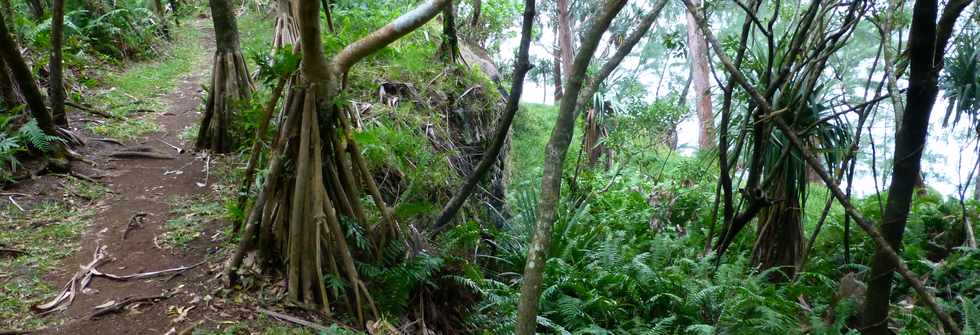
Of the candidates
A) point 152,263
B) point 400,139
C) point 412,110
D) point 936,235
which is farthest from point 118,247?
point 936,235

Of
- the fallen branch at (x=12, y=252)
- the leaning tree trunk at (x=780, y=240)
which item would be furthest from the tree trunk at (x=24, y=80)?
the leaning tree trunk at (x=780, y=240)

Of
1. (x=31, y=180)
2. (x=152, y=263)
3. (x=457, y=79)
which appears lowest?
(x=152, y=263)

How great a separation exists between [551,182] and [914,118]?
218 centimetres

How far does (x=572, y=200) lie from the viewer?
772 centimetres

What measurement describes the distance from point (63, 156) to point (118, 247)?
72.2 inches

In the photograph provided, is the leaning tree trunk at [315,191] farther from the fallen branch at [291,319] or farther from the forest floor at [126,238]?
the forest floor at [126,238]

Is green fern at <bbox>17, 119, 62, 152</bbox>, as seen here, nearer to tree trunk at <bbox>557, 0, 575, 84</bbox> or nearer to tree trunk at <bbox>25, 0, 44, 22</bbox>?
tree trunk at <bbox>25, 0, 44, 22</bbox>

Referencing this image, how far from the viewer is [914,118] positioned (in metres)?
3.62

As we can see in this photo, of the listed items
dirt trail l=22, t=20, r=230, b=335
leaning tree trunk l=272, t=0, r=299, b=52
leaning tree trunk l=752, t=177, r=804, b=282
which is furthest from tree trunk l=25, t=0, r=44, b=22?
leaning tree trunk l=752, t=177, r=804, b=282

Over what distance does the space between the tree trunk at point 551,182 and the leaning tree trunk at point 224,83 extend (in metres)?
3.98

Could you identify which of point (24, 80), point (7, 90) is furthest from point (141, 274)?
point (7, 90)

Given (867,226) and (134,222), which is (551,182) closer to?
(867,226)

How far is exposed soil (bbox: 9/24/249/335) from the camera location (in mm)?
3646

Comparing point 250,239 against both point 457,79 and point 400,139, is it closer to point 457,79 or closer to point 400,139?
point 400,139
